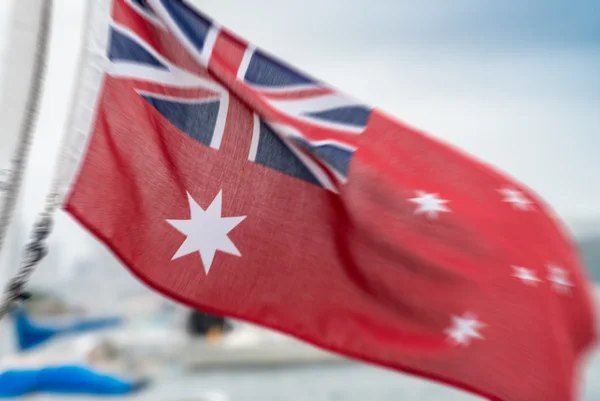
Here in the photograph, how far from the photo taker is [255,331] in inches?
971

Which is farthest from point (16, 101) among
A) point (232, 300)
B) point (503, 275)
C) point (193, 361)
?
point (193, 361)

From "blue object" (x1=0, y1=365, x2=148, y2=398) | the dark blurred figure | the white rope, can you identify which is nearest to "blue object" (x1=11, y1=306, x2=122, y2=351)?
"blue object" (x1=0, y1=365, x2=148, y2=398)

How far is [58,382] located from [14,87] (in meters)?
6.96

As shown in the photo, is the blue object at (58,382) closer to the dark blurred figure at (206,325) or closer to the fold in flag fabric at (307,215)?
the fold in flag fabric at (307,215)

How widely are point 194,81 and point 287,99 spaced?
306 mm

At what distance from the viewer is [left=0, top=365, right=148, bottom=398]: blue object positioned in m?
7.03

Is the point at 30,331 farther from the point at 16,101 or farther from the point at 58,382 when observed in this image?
the point at 16,101

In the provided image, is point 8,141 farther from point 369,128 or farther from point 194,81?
point 369,128

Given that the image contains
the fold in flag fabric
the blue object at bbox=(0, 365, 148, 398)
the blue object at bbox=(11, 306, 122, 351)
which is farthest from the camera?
the blue object at bbox=(11, 306, 122, 351)

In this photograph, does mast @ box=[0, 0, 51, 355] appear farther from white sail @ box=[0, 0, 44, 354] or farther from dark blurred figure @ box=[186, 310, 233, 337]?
dark blurred figure @ box=[186, 310, 233, 337]

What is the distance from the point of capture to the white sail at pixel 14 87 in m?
1.44

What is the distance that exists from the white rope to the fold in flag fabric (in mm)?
237

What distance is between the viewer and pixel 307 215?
223cm

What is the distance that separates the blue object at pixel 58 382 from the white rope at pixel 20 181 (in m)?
5.08
